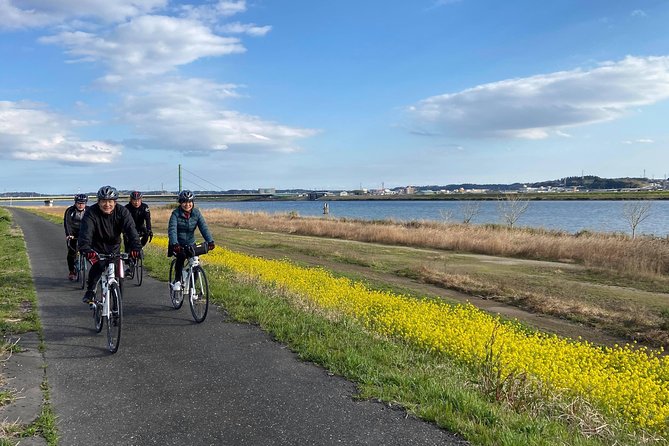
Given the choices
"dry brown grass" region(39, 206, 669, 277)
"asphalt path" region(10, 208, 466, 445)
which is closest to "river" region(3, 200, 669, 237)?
"dry brown grass" region(39, 206, 669, 277)

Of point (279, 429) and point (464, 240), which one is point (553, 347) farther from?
point (464, 240)

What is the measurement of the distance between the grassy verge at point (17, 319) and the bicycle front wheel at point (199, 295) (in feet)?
7.82

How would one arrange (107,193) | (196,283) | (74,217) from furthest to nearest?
1. (74,217)
2. (196,283)
3. (107,193)

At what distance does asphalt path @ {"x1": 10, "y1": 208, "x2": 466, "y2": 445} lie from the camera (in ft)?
14.1

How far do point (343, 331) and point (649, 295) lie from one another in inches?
618

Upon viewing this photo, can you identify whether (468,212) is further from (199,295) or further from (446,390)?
(446,390)

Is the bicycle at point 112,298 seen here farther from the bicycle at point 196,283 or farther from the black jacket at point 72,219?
the black jacket at point 72,219

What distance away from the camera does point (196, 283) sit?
871 centimetres

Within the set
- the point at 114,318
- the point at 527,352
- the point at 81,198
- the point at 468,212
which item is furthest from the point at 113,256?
the point at 468,212

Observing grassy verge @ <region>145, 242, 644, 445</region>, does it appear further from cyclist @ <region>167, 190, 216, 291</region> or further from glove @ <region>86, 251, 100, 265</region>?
glove @ <region>86, 251, 100, 265</region>

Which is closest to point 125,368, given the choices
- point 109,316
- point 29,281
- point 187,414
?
point 109,316

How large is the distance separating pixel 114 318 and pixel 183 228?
251 cm

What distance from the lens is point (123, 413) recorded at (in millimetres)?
4762

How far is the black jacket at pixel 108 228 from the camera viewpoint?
737cm
